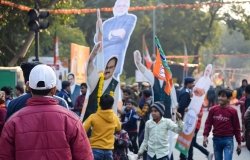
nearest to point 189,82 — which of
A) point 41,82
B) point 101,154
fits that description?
point 101,154

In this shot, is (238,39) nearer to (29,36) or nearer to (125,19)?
(29,36)

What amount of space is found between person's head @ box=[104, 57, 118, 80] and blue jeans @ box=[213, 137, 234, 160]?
78.2 inches

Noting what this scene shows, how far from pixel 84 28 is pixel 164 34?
23.3 feet

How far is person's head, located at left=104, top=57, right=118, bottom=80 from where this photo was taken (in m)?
10.4

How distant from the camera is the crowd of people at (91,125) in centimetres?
450

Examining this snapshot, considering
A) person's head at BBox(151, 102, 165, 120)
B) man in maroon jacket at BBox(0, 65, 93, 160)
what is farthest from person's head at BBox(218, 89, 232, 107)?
man in maroon jacket at BBox(0, 65, 93, 160)

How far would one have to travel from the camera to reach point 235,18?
51.5m

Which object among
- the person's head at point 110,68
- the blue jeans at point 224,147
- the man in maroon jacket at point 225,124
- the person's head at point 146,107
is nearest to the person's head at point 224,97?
the man in maroon jacket at point 225,124

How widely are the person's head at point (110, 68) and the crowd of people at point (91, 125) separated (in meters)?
0.81

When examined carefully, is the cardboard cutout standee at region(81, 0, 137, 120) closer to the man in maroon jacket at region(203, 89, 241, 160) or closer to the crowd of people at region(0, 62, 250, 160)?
the crowd of people at region(0, 62, 250, 160)

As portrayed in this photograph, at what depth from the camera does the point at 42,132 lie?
4496 millimetres

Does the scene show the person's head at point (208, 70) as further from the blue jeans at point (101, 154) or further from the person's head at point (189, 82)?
the blue jeans at point (101, 154)

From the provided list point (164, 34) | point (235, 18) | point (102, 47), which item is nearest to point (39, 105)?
point (102, 47)

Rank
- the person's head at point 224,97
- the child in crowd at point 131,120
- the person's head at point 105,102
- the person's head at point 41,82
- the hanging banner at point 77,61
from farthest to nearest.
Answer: the hanging banner at point 77,61 → the child in crowd at point 131,120 → the person's head at point 224,97 → the person's head at point 105,102 → the person's head at point 41,82
